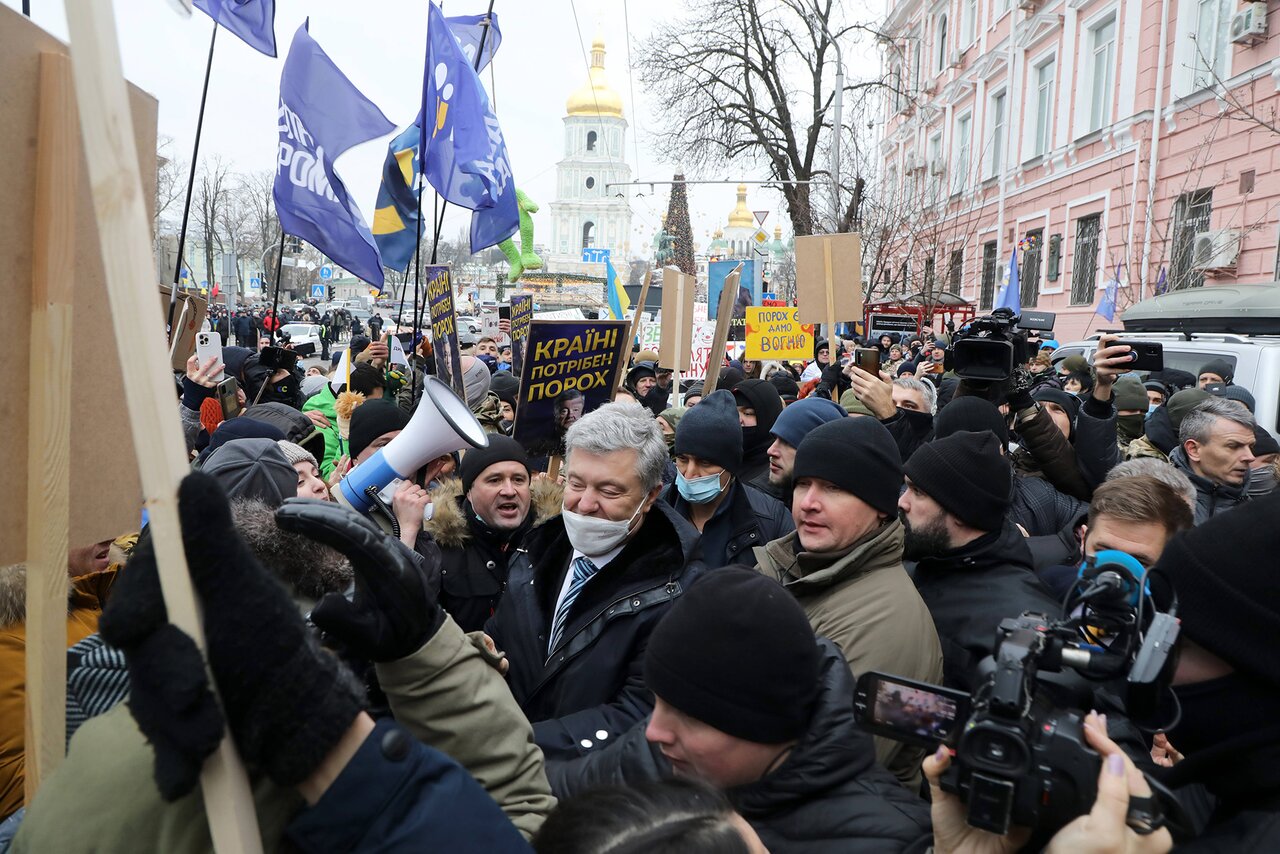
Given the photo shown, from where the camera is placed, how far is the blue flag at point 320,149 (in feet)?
19.0

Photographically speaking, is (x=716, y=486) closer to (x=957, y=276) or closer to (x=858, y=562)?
(x=858, y=562)

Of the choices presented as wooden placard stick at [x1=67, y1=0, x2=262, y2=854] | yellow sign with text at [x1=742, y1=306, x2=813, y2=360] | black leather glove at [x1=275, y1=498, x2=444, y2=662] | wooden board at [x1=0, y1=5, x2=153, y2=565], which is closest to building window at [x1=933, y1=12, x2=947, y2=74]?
yellow sign with text at [x1=742, y1=306, x2=813, y2=360]

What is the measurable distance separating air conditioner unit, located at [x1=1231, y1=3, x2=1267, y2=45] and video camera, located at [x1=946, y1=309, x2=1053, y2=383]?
→ 40.2 ft

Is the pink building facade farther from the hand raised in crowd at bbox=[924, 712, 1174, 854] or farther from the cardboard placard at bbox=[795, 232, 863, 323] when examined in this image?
the hand raised in crowd at bbox=[924, 712, 1174, 854]

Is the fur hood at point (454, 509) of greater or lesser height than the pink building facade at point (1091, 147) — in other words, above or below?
below

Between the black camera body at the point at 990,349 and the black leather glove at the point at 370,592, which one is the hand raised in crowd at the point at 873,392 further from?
the black leather glove at the point at 370,592

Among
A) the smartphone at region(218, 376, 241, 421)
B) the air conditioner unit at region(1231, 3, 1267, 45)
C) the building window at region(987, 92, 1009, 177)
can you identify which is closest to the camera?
the smartphone at region(218, 376, 241, 421)

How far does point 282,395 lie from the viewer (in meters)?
8.19

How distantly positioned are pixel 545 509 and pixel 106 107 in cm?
274

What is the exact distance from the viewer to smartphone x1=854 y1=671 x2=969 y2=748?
1.35m

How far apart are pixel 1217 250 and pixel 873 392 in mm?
12220

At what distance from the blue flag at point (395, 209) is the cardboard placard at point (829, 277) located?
2915 mm

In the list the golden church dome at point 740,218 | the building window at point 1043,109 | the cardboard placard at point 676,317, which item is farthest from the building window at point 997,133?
the golden church dome at point 740,218

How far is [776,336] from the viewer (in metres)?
10.2
